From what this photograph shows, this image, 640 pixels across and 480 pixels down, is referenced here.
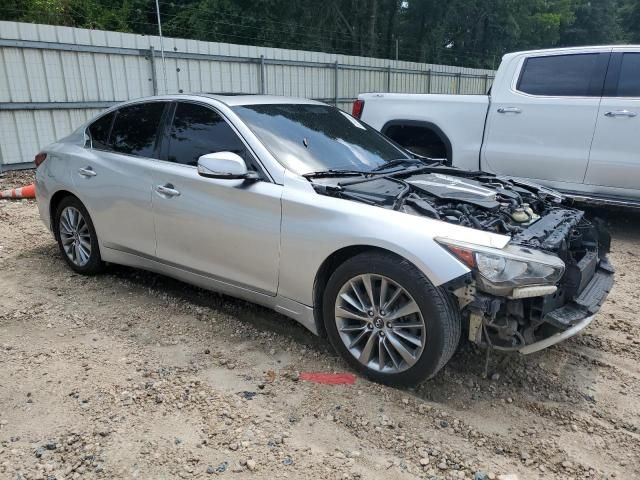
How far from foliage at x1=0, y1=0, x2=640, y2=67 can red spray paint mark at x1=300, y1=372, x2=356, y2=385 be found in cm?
1317

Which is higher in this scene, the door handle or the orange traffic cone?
the door handle

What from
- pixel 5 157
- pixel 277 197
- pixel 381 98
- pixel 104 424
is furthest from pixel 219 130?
pixel 5 157

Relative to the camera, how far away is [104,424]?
2893mm

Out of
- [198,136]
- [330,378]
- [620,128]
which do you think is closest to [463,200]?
[330,378]

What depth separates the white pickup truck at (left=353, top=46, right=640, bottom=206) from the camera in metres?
5.95

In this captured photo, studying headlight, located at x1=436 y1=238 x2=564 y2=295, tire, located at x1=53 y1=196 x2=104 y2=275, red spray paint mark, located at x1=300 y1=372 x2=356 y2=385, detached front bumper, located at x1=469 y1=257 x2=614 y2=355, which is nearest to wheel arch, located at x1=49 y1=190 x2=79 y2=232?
tire, located at x1=53 y1=196 x2=104 y2=275

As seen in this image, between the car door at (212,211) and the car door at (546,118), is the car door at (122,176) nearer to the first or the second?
the car door at (212,211)

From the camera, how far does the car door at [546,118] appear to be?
241 inches

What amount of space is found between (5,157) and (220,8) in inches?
662

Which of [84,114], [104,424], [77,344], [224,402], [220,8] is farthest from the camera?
[220,8]

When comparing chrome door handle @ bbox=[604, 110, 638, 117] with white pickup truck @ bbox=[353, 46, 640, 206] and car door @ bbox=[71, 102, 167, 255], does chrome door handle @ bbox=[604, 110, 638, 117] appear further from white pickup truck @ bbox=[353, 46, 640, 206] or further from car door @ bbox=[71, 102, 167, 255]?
car door @ bbox=[71, 102, 167, 255]

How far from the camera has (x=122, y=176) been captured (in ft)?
14.4

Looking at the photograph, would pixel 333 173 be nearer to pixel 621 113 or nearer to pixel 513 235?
pixel 513 235

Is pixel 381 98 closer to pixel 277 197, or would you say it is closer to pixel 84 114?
pixel 277 197
